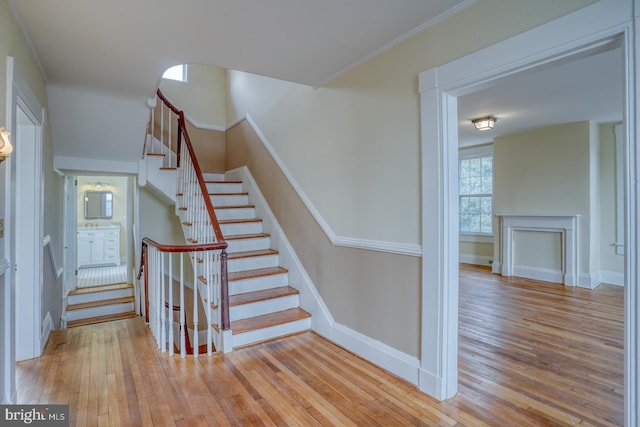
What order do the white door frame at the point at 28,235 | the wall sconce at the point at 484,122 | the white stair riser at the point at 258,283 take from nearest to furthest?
the white door frame at the point at 28,235, the white stair riser at the point at 258,283, the wall sconce at the point at 484,122

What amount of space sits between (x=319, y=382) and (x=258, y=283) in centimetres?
141

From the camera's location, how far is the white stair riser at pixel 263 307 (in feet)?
10.1

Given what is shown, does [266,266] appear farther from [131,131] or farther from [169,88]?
[169,88]

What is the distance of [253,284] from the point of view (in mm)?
3424

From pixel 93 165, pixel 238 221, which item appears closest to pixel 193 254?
pixel 238 221

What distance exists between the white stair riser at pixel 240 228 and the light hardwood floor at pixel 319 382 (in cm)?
131

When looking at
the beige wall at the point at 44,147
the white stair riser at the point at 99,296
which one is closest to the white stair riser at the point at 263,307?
the beige wall at the point at 44,147

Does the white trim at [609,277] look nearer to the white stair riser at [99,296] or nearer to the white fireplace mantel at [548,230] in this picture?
the white fireplace mantel at [548,230]

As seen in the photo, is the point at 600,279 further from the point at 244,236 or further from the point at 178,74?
the point at 178,74

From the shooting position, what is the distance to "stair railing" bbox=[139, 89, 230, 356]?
2689 millimetres

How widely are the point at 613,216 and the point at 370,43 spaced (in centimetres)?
476

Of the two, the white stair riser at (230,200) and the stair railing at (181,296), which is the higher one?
the white stair riser at (230,200)

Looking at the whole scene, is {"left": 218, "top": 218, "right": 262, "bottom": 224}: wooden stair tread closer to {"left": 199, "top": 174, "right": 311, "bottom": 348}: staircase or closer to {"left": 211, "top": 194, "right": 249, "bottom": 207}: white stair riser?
{"left": 199, "top": 174, "right": 311, "bottom": 348}: staircase

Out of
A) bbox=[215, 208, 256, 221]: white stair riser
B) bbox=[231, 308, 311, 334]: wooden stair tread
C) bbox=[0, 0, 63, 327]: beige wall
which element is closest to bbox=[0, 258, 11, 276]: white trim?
bbox=[0, 0, 63, 327]: beige wall
